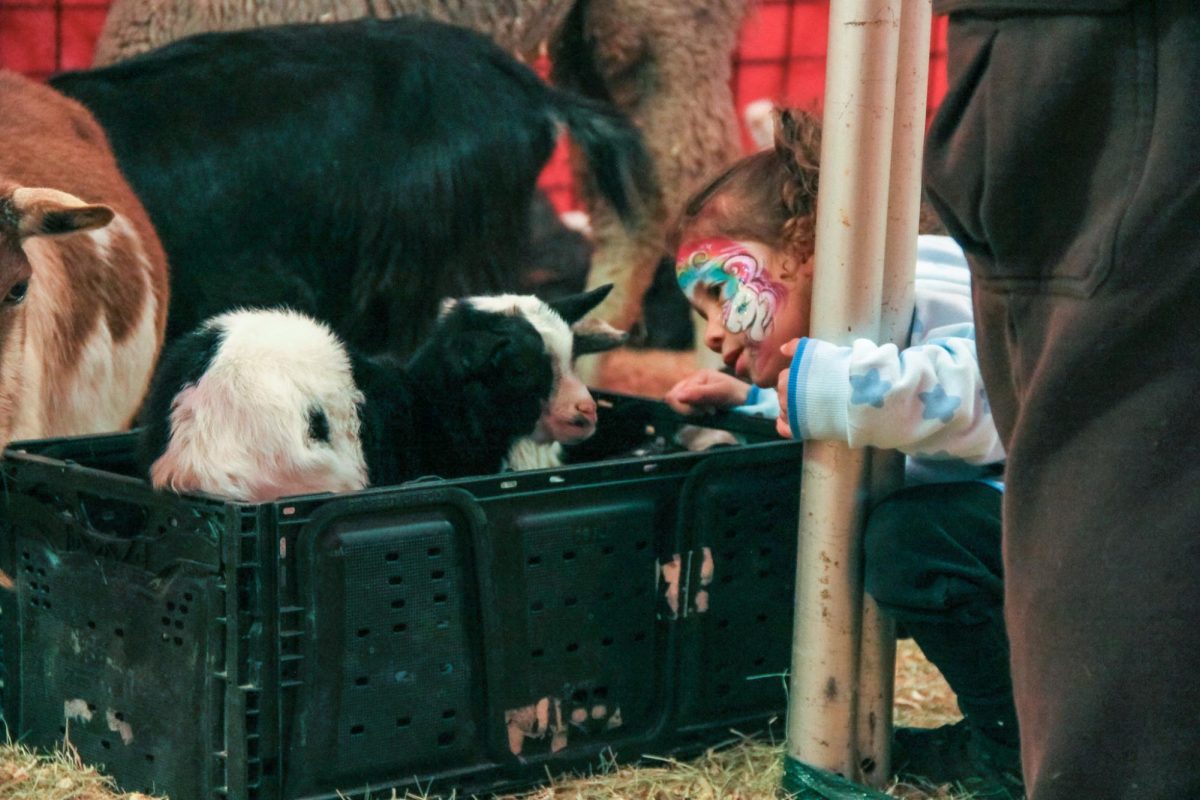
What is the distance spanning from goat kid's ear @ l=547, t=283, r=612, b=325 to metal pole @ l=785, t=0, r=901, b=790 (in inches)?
26.2

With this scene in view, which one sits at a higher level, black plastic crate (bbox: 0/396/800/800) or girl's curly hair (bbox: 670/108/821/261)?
girl's curly hair (bbox: 670/108/821/261)

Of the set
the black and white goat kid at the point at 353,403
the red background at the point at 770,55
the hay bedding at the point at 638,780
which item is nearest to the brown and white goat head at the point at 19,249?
the black and white goat kid at the point at 353,403

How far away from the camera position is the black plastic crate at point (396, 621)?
1.93 metres

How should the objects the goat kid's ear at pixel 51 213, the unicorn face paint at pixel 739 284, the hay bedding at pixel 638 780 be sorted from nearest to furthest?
the hay bedding at pixel 638 780 → the unicorn face paint at pixel 739 284 → the goat kid's ear at pixel 51 213

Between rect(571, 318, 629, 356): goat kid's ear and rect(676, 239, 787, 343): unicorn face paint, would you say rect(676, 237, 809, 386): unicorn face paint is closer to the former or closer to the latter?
rect(676, 239, 787, 343): unicorn face paint

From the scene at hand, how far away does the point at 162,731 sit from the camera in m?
2.03

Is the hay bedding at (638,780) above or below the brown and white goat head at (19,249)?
below

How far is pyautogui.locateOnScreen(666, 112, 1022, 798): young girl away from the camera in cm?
189

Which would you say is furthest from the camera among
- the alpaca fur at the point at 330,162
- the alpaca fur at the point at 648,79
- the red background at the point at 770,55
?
the red background at the point at 770,55

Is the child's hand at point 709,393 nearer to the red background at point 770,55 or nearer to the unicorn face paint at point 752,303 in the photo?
the unicorn face paint at point 752,303

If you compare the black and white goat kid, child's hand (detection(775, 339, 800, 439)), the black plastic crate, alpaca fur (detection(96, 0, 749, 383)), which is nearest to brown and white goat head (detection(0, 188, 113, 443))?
the black plastic crate

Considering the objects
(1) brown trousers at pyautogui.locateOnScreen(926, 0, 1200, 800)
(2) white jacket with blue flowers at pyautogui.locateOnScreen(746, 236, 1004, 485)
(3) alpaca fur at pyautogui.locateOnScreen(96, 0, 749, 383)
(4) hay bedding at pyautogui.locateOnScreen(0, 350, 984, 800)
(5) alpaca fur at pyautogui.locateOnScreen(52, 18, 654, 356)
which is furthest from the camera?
(3) alpaca fur at pyautogui.locateOnScreen(96, 0, 749, 383)

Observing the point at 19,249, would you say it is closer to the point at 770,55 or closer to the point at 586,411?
the point at 586,411

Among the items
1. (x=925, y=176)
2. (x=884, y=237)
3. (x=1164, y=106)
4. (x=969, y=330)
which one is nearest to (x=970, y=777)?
(x=969, y=330)
